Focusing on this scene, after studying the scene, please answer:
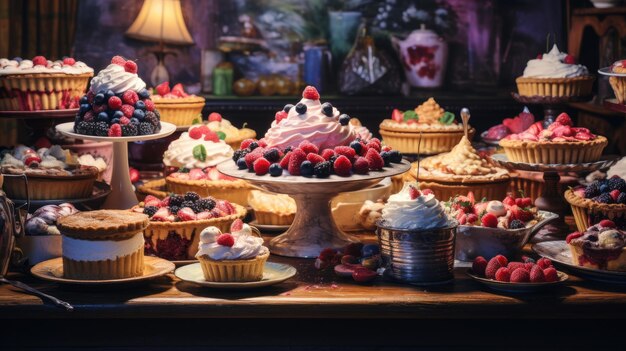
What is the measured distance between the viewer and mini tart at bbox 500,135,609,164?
5.17 m

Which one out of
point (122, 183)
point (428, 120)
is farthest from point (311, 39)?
point (122, 183)

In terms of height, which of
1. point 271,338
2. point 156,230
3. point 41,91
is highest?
Result: point 41,91

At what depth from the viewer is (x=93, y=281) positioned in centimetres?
414

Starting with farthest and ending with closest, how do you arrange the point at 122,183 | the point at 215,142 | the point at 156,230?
the point at 215,142, the point at 122,183, the point at 156,230

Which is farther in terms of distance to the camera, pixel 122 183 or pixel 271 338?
pixel 122 183

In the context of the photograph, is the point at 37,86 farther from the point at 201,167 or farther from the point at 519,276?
the point at 519,276

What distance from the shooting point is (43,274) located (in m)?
4.25

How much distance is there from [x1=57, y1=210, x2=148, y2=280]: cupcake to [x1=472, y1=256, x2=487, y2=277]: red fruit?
1295 millimetres

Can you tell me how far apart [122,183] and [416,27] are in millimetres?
4183

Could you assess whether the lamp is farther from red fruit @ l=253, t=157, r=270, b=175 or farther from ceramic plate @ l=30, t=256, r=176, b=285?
ceramic plate @ l=30, t=256, r=176, b=285

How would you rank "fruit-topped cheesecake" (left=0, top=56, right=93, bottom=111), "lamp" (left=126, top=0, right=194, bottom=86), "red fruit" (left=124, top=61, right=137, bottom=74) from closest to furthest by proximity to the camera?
"red fruit" (left=124, top=61, right=137, bottom=74) < "fruit-topped cheesecake" (left=0, top=56, right=93, bottom=111) < "lamp" (left=126, top=0, right=194, bottom=86)

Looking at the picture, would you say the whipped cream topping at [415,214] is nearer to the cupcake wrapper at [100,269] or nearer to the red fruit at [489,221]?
the red fruit at [489,221]

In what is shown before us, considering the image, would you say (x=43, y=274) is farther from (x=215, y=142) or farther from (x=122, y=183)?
(x=215, y=142)

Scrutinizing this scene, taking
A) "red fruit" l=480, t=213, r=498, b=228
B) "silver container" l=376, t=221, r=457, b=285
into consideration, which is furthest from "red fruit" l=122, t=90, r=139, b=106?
"red fruit" l=480, t=213, r=498, b=228
